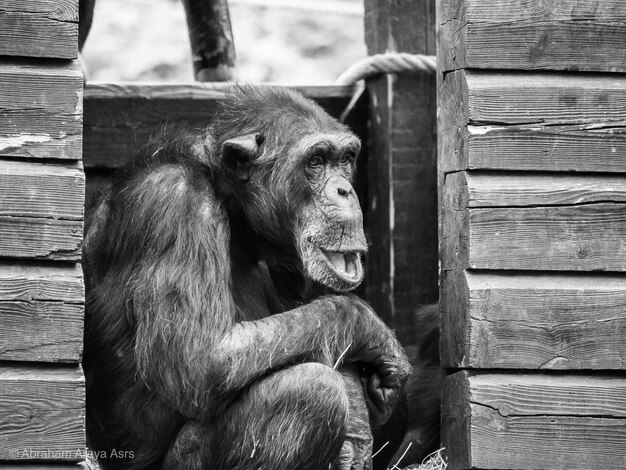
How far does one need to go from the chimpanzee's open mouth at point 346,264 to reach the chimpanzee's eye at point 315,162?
0.39 m

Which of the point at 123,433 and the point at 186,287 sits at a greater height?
the point at 186,287

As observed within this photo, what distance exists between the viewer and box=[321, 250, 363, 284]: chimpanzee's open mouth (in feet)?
15.0

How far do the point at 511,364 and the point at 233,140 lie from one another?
1466 mm

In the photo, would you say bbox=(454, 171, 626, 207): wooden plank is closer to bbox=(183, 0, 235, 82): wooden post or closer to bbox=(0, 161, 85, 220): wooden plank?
bbox=(0, 161, 85, 220): wooden plank

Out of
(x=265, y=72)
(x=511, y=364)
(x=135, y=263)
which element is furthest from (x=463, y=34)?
(x=265, y=72)

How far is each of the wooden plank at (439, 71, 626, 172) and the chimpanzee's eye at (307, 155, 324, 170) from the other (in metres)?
0.54

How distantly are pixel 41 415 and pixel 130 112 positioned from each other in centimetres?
256

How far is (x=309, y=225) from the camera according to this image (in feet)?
15.1

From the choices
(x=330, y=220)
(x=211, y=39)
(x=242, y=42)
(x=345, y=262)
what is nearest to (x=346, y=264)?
(x=345, y=262)

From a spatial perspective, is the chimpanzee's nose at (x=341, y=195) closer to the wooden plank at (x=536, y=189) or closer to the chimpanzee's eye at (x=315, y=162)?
the chimpanzee's eye at (x=315, y=162)

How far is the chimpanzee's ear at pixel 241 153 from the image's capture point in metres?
4.67

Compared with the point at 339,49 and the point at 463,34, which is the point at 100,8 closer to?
the point at 339,49

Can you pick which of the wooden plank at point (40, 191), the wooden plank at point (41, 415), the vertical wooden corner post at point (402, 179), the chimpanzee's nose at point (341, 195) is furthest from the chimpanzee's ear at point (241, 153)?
the vertical wooden corner post at point (402, 179)

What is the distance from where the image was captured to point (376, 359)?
4652 millimetres
